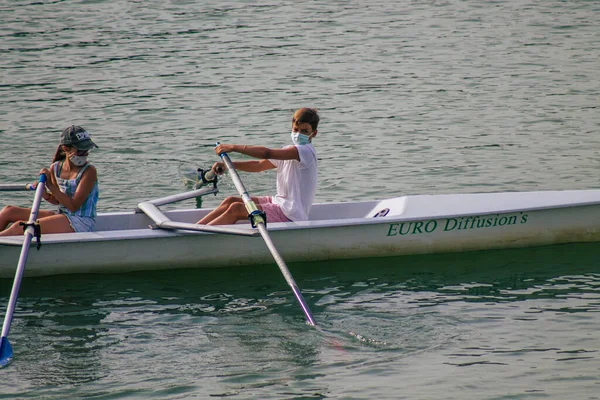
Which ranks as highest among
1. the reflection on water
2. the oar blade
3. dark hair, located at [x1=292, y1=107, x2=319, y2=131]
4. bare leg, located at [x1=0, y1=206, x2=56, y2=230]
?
dark hair, located at [x1=292, y1=107, x2=319, y2=131]

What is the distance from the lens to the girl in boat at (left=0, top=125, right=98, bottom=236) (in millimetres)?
9258

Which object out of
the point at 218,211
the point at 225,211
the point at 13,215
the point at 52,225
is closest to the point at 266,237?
the point at 225,211

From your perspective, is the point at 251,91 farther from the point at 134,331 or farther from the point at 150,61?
the point at 134,331

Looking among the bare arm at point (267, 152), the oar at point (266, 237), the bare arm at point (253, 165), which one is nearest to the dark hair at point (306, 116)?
the bare arm at point (267, 152)

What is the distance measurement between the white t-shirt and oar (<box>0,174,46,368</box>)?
208 centimetres

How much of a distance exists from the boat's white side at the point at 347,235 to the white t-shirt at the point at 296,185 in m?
0.14

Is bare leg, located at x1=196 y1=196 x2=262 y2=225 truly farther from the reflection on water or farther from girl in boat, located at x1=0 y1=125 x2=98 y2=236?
girl in boat, located at x1=0 y1=125 x2=98 y2=236

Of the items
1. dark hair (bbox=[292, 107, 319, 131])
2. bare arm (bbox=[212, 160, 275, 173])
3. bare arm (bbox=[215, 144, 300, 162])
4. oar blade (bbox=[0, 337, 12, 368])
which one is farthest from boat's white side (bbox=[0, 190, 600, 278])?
oar blade (bbox=[0, 337, 12, 368])

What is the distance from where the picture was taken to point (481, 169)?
46.3 feet

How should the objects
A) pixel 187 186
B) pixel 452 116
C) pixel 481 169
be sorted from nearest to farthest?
pixel 187 186
pixel 481 169
pixel 452 116

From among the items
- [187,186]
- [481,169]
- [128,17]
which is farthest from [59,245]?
[128,17]

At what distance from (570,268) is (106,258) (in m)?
4.25

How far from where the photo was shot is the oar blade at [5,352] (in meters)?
8.03

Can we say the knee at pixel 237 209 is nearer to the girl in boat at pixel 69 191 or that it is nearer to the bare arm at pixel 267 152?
the bare arm at pixel 267 152
